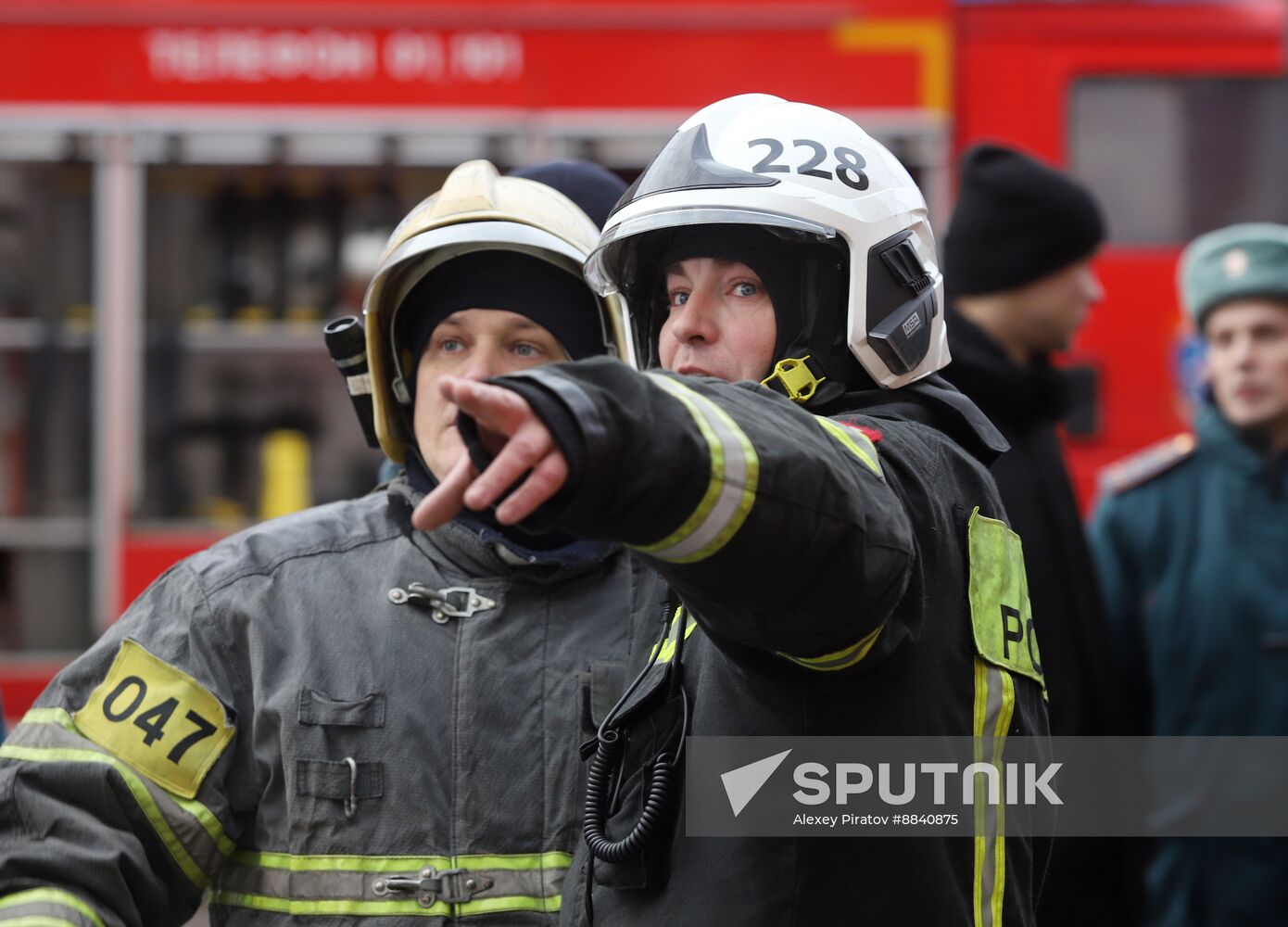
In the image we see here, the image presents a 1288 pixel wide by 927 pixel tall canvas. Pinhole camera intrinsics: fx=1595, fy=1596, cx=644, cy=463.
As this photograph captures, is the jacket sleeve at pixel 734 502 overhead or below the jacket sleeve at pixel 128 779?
overhead

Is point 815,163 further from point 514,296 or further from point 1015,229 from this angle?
point 1015,229

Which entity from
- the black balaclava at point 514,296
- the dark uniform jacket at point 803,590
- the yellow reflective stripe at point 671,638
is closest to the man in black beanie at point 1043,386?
the black balaclava at point 514,296

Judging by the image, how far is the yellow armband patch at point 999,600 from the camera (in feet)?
5.57

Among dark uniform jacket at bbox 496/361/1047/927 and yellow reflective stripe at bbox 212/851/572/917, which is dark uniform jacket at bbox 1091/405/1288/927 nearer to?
dark uniform jacket at bbox 496/361/1047/927

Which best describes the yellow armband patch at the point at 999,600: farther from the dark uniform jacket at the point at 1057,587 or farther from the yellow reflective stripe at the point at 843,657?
the dark uniform jacket at the point at 1057,587

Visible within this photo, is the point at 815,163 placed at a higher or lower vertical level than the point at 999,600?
higher

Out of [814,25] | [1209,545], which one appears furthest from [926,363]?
[814,25]

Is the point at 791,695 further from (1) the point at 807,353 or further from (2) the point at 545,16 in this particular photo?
(2) the point at 545,16

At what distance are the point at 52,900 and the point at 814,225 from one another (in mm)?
1187

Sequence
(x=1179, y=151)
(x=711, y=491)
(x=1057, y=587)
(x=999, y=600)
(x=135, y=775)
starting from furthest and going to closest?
(x=1179, y=151)
(x=1057, y=587)
(x=135, y=775)
(x=999, y=600)
(x=711, y=491)

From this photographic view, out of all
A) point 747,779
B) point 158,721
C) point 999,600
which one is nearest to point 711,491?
point 747,779

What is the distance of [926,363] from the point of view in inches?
75.7

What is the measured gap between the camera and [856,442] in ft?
4.92

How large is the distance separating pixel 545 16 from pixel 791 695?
4.47 m
